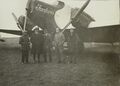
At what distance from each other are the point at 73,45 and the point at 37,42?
0.71 ft

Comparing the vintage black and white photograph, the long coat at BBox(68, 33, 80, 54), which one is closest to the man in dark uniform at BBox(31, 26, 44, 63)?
the vintage black and white photograph

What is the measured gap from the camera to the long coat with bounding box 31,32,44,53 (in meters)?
1.11

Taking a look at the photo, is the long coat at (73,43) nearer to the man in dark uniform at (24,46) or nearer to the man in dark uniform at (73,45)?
the man in dark uniform at (73,45)

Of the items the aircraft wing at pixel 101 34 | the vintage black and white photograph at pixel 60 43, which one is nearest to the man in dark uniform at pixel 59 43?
the vintage black and white photograph at pixel 60 43

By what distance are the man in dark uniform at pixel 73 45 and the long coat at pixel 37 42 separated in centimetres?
17

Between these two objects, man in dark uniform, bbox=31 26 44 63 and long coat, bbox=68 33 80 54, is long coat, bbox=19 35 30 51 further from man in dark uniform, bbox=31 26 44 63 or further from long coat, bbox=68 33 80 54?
long coat, bbox=68 33 80 54

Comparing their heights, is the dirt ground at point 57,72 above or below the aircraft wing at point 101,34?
below

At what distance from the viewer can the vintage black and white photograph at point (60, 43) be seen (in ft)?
3.47

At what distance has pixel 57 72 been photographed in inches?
42.3

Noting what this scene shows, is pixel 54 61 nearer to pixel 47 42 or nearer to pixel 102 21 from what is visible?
pixel 47 42

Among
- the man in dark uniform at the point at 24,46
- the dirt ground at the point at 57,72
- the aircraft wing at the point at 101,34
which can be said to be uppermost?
the aircraft wing at the point at 101,34

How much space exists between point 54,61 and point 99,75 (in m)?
0.27

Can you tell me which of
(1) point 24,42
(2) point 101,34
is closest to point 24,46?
(1) point 24,42

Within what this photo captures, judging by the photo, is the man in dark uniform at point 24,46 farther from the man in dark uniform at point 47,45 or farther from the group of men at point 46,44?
the man in dark uniform at point 47,45
